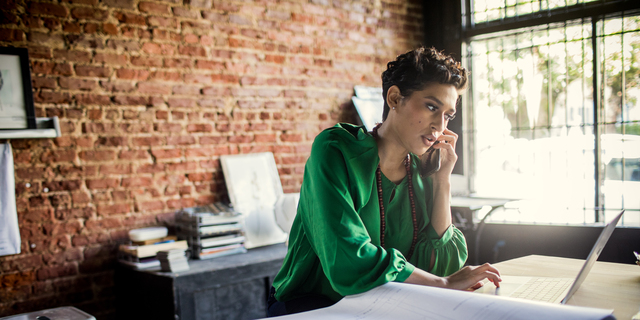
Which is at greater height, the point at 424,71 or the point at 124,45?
the point at 124,45

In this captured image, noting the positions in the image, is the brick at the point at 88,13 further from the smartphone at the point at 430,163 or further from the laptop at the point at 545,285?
the laptop at the point at 545,285

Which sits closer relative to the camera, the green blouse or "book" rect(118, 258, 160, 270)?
the green blouse

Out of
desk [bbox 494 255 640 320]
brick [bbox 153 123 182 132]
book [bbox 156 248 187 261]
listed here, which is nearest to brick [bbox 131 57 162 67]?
brick [bbox 153 123 182 132]

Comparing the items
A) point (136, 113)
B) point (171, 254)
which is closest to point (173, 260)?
point (171, 254)

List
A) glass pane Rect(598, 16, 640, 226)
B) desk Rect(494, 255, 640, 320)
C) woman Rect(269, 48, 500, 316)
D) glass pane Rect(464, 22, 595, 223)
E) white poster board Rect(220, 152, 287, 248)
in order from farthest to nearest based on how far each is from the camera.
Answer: glass pane Rect(464, 22, 595, 223)
glass pane Rect(598, 16, 640, 226)
white poster board Rect(220, 152, 287, 248)
woman Rect(269, 48, 500, 316)
desk Rect(494, 255, 640, 320)

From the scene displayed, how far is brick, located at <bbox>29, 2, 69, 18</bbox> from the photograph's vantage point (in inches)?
97.3

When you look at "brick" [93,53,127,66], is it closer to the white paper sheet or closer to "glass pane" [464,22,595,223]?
the white paper sheet

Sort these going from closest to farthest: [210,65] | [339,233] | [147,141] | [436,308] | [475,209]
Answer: [436,308] → [339,233] → [147,141] → [210,65] → [475,209]

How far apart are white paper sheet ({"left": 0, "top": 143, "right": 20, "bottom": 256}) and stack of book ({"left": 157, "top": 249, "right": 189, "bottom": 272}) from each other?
2.51 feet

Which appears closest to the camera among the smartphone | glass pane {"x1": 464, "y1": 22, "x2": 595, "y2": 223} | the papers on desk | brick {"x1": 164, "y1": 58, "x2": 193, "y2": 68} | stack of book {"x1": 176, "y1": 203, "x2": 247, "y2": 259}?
the papers on desk

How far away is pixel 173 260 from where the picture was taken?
236 cm

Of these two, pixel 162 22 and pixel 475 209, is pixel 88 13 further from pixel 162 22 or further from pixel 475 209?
pixel 475 209

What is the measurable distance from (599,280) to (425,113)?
0.68 meters

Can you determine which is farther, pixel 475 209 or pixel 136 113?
pixel 475 209
